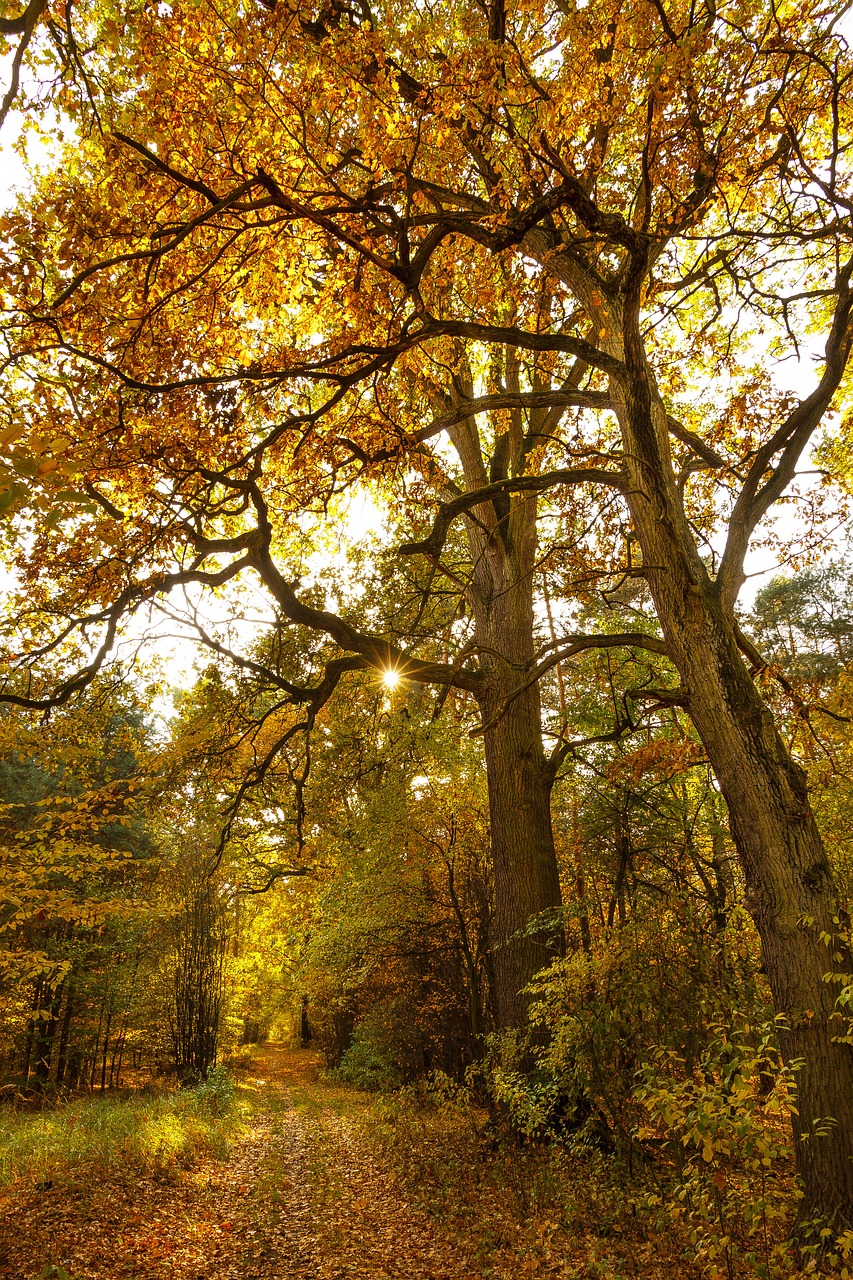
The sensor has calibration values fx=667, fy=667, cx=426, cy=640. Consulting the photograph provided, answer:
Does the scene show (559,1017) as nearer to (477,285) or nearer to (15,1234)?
(15,1234)

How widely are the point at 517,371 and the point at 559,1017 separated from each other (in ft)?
28.1

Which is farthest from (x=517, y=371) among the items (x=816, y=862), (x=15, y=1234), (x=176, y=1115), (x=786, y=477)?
(x=176, y=1115)

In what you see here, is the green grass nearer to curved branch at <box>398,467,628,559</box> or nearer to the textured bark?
the textured bark

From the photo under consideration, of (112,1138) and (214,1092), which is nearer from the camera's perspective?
(112,1138)

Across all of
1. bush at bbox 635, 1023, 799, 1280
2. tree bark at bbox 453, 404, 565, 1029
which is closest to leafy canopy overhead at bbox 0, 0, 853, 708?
tree bark at bbox 453, 404, 565, 1029

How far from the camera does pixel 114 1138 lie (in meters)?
8.53

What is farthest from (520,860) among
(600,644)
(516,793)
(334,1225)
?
(334,1225)

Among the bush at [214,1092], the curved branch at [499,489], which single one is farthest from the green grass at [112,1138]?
the curved branch at [499,489]

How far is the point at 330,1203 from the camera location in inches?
287

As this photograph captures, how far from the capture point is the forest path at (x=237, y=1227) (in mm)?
5359

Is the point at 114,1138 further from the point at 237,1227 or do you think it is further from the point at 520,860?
the point at 520,860

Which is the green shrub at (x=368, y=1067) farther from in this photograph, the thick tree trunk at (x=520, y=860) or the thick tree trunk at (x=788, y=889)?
the thick tree trunk at (x=788, y=889)

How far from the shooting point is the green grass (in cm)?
745

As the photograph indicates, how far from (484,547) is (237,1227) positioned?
8.35m
